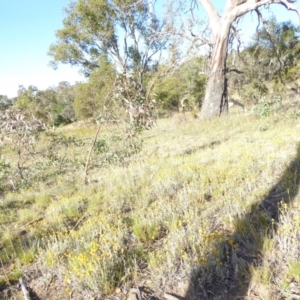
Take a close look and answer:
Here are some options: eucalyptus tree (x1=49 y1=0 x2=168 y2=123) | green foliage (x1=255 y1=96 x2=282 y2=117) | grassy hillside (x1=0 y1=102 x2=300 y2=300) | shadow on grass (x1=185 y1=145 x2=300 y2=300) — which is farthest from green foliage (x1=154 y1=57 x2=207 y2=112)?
shadow on grass (x1=185 y1=145 x2=300 y2=300)

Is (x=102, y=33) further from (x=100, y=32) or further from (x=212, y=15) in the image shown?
(x=212, y=15)

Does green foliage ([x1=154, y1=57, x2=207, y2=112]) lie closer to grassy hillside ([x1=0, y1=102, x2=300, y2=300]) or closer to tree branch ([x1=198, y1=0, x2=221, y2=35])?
tree branch ([x1=198, y1=0, x2=221, y2=35])

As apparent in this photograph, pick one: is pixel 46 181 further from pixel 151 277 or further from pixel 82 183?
pixel 151 277

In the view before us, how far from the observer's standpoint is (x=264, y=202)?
2.96 metres

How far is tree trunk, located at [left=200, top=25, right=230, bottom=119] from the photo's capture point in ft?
33.4

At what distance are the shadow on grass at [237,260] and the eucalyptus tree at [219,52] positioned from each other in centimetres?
789

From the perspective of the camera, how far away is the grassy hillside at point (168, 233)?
6.68 ft

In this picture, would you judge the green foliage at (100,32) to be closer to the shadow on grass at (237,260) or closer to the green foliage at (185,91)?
the green foliage at (185,91)

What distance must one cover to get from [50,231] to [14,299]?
1027 mm

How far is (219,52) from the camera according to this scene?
33.6 ft

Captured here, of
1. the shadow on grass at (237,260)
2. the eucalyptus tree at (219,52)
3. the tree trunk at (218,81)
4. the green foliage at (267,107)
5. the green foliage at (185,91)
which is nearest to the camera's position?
the shadow on grass at (237,260)

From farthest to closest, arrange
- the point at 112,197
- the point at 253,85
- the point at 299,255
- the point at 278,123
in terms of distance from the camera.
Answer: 1. the point at 253,85
2. the point at 278,123
3. the point at 112,197
4. the point at 299,255

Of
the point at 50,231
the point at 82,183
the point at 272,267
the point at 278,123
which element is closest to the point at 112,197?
the point at 50,231

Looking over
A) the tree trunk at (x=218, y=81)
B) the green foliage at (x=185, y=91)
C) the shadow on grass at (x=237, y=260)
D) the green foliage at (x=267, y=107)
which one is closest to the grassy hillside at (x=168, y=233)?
the shadow on grass at (x=237, y=260)
